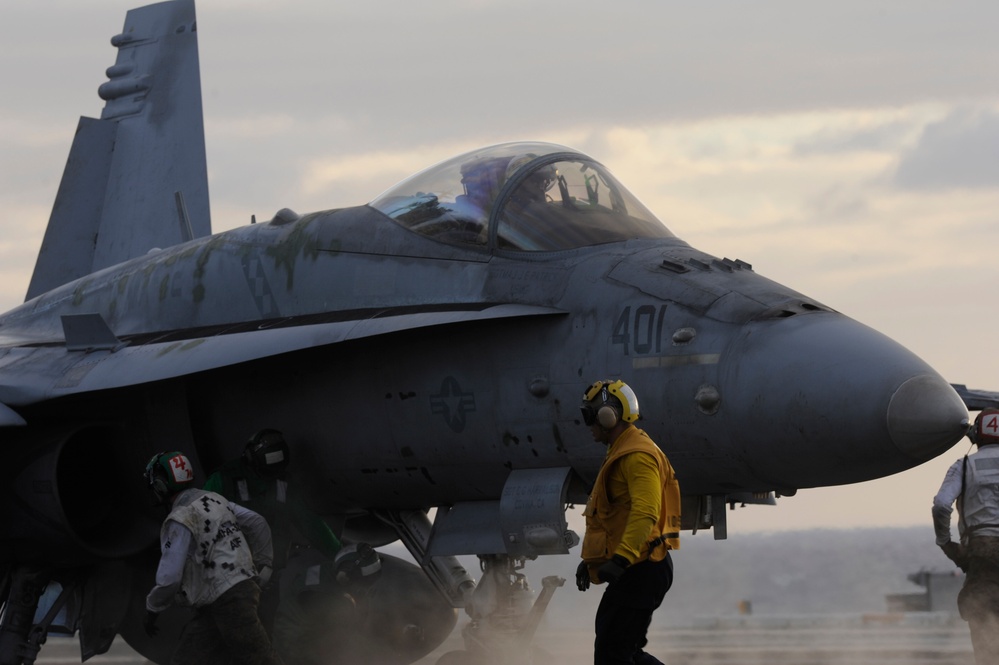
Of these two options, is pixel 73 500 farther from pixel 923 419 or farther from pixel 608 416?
pixel 923 419

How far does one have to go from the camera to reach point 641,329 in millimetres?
7547

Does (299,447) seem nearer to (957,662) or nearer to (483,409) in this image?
(483,409)

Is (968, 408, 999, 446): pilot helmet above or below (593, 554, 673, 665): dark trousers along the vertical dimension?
below

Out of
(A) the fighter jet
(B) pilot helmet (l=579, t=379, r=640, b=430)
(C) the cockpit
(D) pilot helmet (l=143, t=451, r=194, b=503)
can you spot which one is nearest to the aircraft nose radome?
(A) the fighter jet

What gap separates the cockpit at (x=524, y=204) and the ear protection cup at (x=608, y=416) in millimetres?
1897

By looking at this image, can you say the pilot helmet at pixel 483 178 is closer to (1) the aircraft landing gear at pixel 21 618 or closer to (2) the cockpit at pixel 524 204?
(2) the cockpit at pixel 524 204

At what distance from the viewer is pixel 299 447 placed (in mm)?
9047

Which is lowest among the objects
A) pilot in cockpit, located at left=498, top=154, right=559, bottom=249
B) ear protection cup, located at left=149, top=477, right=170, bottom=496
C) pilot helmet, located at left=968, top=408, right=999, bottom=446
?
pilot helmet, located at left=968, top=408, right=999, bottom=446

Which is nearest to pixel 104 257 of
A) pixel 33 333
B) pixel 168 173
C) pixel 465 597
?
pixel 168 173

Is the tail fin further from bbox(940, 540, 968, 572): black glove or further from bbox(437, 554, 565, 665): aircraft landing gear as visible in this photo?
bbox(940, 540, 968, 572): black glove

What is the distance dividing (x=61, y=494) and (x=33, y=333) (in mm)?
2035

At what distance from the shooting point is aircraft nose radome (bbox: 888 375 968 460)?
6.58 metres

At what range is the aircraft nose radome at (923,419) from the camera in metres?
6.58

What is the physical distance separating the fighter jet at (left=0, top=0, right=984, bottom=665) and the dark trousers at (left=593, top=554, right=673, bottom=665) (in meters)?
0.96
